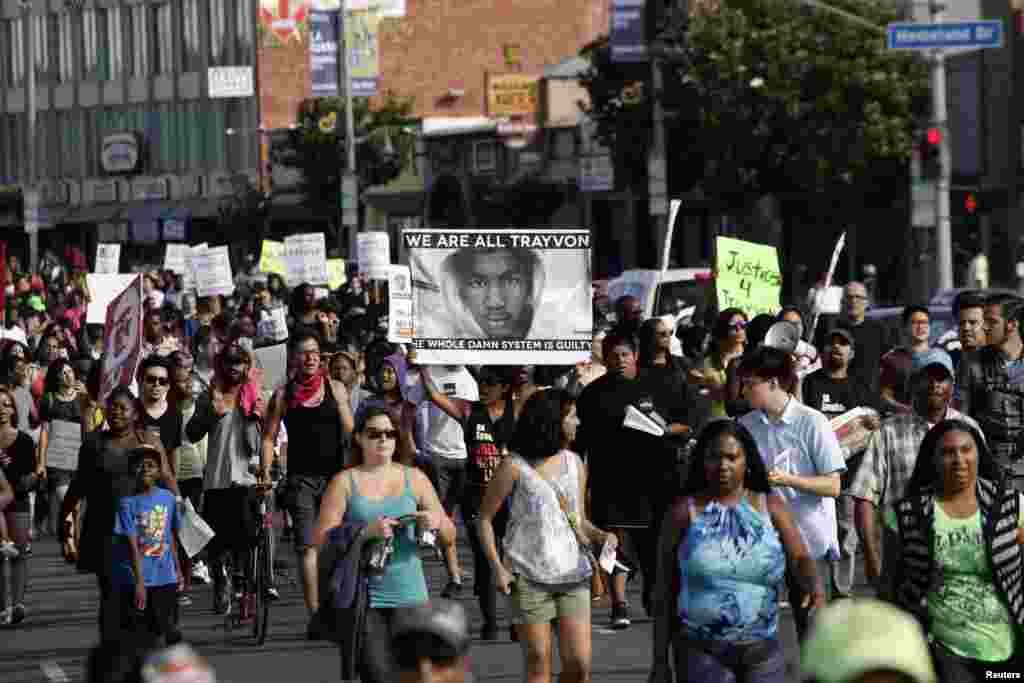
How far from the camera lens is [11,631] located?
14938 millimetres

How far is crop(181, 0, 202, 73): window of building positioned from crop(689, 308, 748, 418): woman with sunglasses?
72.6 metres

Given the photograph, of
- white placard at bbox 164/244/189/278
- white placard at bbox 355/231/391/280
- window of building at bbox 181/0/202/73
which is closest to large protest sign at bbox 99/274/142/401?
white placard at bbox 355/231/391/280

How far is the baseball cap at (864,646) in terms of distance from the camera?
4598 millimetres

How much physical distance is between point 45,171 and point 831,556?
85534 millimetres

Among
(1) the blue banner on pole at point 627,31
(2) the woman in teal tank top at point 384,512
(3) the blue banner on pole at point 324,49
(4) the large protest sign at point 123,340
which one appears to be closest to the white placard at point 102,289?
(4) the large protest sign at point 123,340

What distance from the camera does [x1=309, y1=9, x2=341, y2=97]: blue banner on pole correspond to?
60812 millimetres

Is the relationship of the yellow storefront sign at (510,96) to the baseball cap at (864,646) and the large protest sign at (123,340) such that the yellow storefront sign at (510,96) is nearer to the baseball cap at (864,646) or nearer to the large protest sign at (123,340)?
the large protest sign at (123,340)

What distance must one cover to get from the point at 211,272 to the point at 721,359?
690 inches

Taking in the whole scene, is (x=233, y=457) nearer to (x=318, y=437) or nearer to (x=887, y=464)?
(x=318, y=437)

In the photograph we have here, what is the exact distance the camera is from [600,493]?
13.8m

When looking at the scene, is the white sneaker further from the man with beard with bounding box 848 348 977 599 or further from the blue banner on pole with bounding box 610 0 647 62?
the blue banner on pole with bounding box 610 0 647 62

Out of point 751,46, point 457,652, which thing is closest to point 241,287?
point 751,46

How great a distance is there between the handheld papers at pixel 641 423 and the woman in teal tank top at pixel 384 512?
11.6ft

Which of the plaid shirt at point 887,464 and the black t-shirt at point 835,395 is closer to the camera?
the plaid shirt at point 887,464
